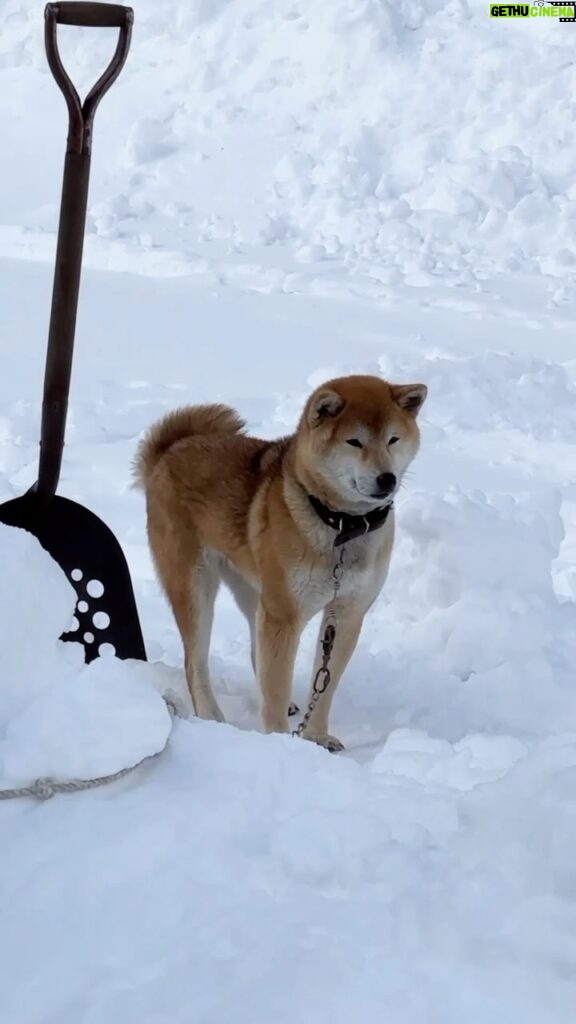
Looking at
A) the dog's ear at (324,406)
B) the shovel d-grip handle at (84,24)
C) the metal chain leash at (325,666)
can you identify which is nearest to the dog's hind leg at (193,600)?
the metal chain leash at (325,666)

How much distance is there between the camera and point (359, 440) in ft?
12.0

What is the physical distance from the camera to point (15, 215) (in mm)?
9781

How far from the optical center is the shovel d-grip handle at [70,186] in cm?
305

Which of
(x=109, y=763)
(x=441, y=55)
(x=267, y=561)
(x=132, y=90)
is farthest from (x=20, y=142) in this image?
(x=109, y=763)

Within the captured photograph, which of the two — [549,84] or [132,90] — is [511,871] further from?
[132,90]

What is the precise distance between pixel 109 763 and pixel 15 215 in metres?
8.37

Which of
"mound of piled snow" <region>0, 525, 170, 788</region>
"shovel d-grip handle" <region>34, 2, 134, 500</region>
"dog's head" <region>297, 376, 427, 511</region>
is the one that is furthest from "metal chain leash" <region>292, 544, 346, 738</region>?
"mound of piled snow" <region>0, 525, 170, 788</region>

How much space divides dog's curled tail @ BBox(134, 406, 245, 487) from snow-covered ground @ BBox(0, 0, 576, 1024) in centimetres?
61

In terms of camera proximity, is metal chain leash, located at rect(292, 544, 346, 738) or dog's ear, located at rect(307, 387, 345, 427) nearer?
dog's ear, located at rect(307, 387, 345, 427)

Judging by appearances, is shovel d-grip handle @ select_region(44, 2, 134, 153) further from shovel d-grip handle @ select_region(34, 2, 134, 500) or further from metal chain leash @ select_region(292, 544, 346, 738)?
metal chain leash @ select_region(292, 544, 346, 738)

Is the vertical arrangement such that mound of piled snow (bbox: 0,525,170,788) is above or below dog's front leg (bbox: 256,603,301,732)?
above

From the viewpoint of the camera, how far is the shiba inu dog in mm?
3688

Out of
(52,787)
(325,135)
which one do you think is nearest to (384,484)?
(52,787)

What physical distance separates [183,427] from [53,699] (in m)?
2.28
